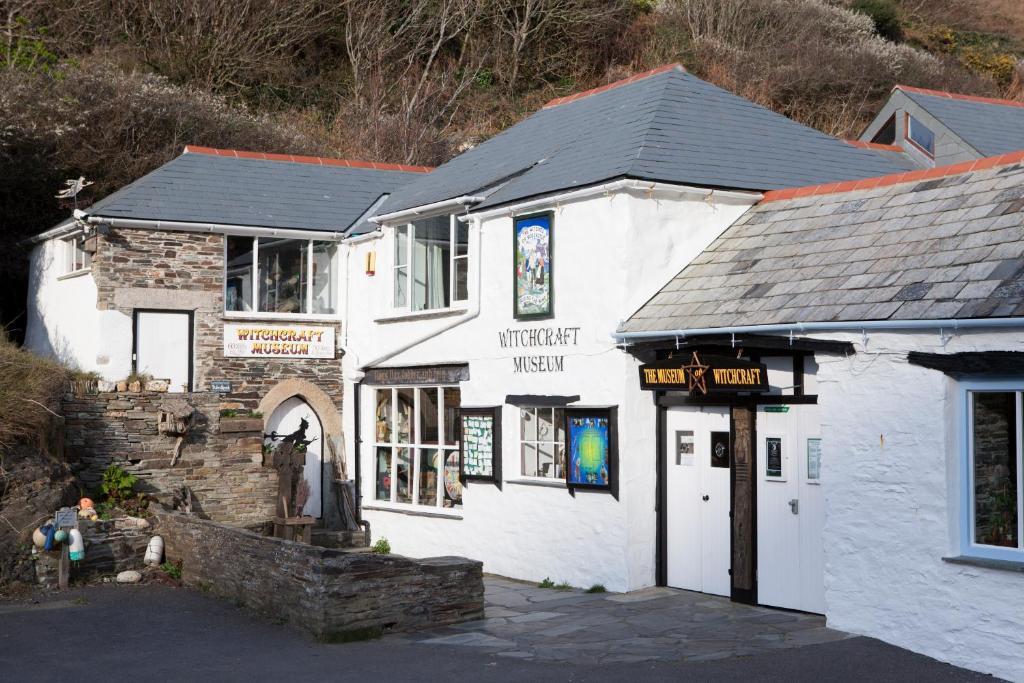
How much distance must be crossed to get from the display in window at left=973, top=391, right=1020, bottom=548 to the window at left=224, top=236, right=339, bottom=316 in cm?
1290

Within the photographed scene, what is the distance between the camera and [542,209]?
15.5m

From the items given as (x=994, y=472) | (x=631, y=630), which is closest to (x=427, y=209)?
(x=631, y=630)

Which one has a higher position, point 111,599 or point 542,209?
point 542,209

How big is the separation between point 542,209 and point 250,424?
694 centimetres

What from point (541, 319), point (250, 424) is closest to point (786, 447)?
point (541, 319)

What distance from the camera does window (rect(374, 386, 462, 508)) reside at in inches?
704

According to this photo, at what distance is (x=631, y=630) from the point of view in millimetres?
11703

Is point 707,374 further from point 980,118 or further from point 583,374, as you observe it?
point 980,118

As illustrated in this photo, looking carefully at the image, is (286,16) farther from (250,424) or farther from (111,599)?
(111,599)

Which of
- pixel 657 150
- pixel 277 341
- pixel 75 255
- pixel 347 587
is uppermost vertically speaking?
pixel 657 150

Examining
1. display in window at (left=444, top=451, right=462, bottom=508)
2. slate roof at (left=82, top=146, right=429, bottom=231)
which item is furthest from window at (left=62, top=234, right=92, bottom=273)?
display in window at (left=444, top=451, right=462, bottom=508)

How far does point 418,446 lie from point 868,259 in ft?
28.3

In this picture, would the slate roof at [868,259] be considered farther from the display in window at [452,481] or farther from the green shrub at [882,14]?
the green shrub at [882,14]

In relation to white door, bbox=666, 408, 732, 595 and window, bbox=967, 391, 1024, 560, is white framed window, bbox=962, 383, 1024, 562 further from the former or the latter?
white door, bbox=666, 408, 732, 595
